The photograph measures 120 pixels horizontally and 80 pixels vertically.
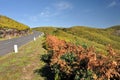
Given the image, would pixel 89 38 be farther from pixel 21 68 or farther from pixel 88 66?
pixel 88 66

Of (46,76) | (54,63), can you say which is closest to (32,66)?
(46,76)

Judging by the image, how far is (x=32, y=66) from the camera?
73.5 feet

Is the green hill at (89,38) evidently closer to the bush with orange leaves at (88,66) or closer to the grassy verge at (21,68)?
the grassy verge at (21,68)

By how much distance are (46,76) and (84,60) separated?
455 centimetres

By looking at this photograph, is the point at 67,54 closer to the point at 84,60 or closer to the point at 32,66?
the point at 84,60

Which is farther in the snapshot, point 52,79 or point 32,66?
point 32,66

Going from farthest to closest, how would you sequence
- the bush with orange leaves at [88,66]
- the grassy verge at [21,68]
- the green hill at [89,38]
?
the green hill at [89,38] → the grassy verge at [21,68] → the bush with orange leaves at [88,66]

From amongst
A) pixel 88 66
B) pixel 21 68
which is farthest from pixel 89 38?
pixel 88 66

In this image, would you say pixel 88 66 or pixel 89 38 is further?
pixel 89 38

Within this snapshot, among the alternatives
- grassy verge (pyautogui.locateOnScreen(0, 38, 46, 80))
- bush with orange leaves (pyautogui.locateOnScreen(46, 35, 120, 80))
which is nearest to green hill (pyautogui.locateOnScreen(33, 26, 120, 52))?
grassy verge (pyautogui.locateOnScreen(0, 38, 46, 80))

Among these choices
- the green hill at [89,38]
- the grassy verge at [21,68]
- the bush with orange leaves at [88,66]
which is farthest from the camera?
the green hill at [89,38]

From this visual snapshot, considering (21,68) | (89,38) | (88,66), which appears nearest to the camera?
(88,66)

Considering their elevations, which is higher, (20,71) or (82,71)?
(82,71)

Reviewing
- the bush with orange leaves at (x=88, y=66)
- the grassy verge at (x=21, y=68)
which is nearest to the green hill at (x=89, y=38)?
the grassy verge at (x=21, y=68)
